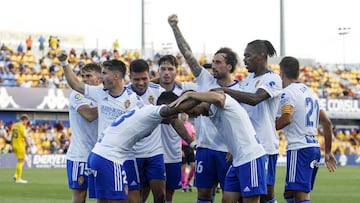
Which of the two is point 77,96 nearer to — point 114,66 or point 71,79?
point 71,79

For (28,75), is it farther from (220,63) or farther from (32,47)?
(220,63)

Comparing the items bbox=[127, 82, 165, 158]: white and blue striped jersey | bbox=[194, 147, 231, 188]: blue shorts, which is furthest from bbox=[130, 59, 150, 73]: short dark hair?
bbox=[194, 147, 231, 188]: blue shorts

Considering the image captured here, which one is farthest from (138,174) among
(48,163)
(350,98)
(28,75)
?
(350,98)

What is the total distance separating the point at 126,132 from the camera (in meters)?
9.22

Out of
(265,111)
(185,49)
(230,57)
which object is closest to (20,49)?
(185,49)

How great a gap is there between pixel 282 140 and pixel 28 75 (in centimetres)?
1545

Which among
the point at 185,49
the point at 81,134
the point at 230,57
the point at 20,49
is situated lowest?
the point at 81,134

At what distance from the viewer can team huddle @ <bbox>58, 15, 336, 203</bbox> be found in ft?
29.6

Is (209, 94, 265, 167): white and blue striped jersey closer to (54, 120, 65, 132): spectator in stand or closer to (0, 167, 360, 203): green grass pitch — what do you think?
(0, 167, 360, 203): green grass pitch

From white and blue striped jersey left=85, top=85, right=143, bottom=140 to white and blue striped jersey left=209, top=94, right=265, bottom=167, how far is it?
1924mm

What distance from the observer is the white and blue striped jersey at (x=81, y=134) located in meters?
11.4

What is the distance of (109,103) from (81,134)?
1.09 metres

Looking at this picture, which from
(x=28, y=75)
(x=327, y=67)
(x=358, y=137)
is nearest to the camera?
(x=28, y=75)

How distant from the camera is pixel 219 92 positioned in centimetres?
870
